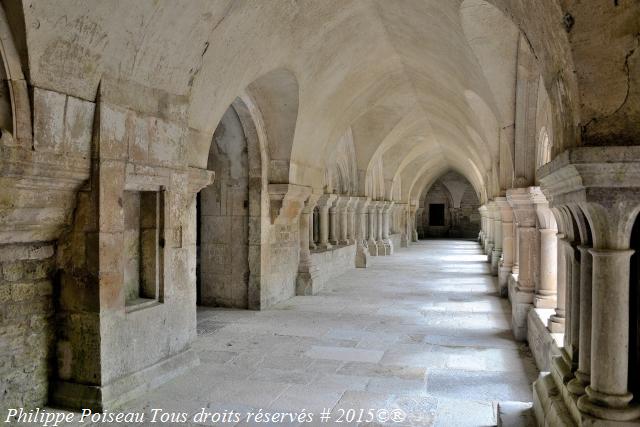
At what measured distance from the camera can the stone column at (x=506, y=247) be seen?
876 centimetres

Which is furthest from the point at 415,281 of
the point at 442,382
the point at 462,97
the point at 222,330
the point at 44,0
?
the point at 44,0

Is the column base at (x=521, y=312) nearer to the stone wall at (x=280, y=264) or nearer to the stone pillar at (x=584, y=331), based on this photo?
the stone pillar at (x=584, y=331)

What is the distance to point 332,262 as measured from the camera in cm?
1134

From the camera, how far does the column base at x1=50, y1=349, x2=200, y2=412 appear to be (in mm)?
3645

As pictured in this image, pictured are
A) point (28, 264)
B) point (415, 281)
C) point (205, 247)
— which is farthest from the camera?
point (415, 281)

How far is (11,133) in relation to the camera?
10.2 ft

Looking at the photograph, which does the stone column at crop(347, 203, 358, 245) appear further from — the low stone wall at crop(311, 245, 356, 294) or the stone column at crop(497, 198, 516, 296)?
the stone column at crop(497, 198, 516, 296)

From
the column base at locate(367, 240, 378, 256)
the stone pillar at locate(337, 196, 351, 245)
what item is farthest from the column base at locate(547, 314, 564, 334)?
the column base at locate(367, 240, 378, 256)

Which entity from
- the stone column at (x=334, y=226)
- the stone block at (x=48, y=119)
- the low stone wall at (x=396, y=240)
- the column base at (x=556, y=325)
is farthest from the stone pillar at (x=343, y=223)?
the stone block at (x=48, y=119)

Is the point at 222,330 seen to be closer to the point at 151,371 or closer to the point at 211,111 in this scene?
the point at 151,371

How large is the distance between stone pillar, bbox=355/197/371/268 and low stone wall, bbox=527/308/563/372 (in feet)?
26.1

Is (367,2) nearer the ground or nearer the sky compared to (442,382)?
nearer the sky

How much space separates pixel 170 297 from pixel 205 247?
3.21 metres

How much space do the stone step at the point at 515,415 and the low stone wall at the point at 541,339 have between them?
54 cm
